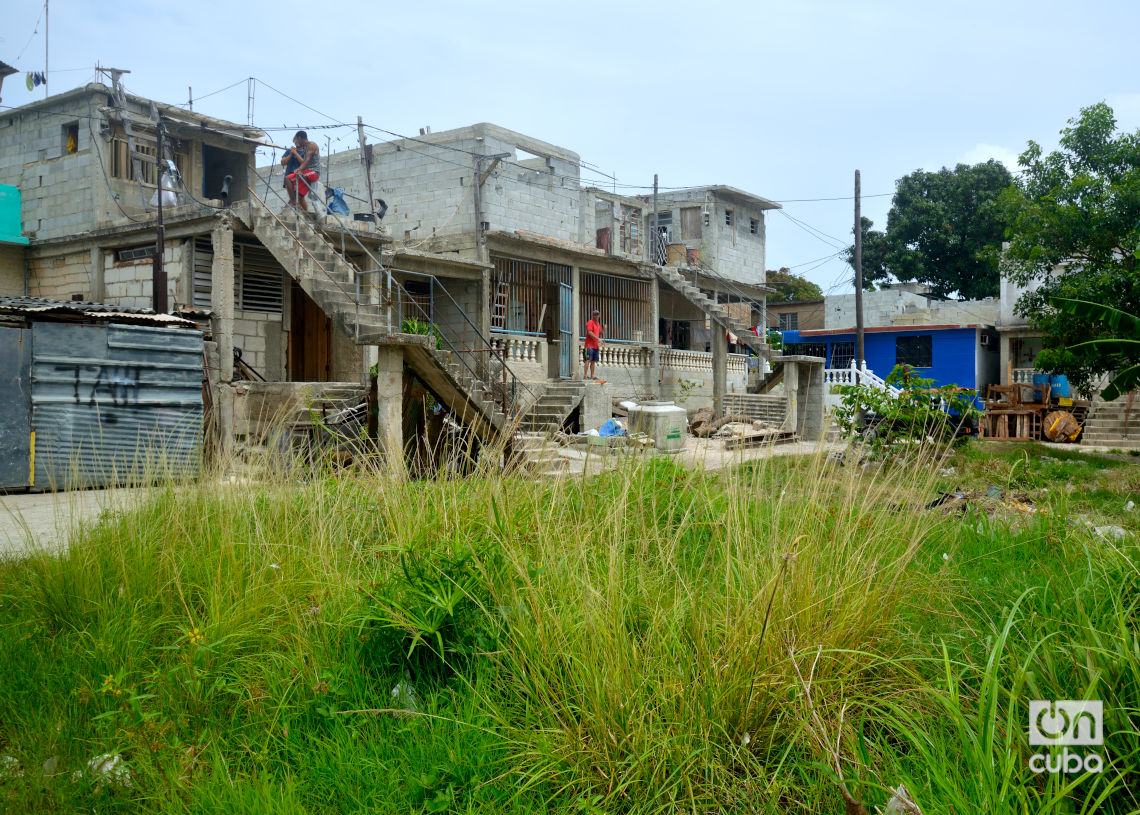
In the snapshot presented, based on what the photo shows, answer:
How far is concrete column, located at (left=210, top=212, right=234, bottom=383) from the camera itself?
1441cm

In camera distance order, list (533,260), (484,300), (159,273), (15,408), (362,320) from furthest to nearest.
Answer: (533,260) → (484,300) → (159,273) → (362,320) → (15,408)

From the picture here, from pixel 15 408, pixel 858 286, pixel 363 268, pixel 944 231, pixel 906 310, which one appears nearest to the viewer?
pixel 15 408

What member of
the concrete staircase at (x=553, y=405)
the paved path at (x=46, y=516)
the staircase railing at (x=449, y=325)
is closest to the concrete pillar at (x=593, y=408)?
the concrete staircase at (x=553, y=405)

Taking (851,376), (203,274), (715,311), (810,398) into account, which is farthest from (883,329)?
(203,274)

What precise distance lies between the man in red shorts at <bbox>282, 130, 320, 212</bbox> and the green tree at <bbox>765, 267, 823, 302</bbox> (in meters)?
27.2

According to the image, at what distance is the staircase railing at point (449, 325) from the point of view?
13.5 m

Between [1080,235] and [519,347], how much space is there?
10.9 meters

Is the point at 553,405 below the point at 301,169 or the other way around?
below

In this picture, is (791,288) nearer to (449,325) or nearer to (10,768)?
(449,325)

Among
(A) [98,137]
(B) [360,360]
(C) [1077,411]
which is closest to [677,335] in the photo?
(C) [1077,411]

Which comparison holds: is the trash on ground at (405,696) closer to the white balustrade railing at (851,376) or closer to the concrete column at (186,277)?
the concrete column at (186,277)

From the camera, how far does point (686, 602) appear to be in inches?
130

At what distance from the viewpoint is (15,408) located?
426 inches

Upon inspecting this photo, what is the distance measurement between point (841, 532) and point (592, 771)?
4.80 feet
